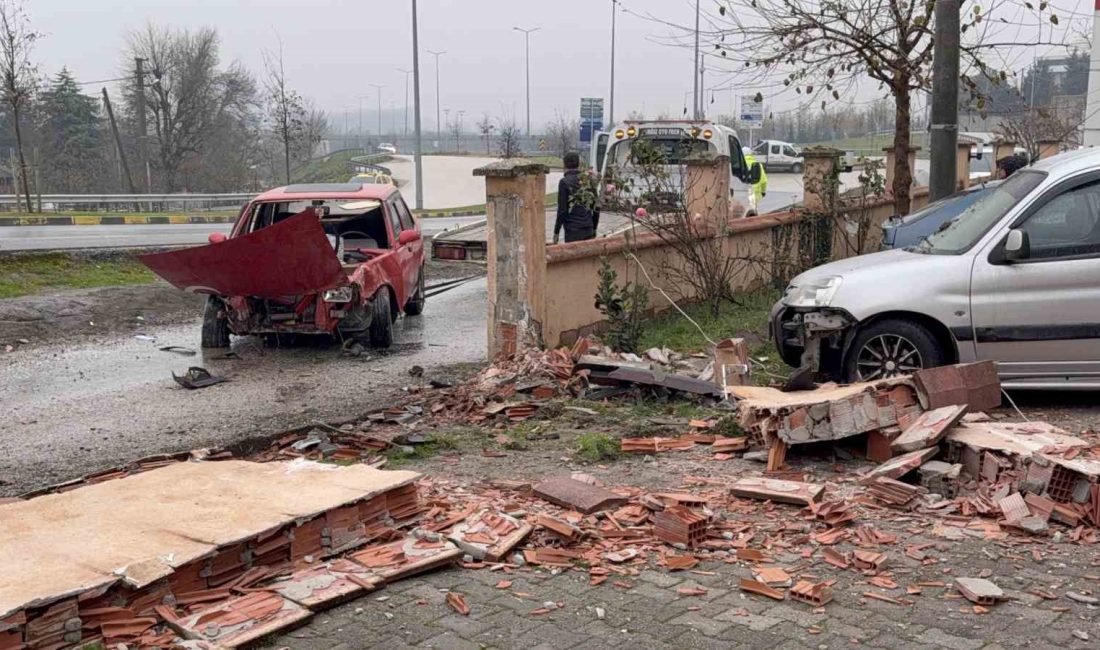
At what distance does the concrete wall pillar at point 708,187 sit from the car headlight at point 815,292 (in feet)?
13.5

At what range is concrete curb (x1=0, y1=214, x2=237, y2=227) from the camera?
31625mm

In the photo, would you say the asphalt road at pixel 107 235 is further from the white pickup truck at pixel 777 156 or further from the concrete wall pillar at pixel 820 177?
the white pickup truck at pixel 777 156

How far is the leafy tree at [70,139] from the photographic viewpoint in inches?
2028

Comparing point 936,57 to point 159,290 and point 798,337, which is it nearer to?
point 798,337

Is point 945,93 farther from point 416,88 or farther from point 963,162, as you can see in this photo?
point 416,88

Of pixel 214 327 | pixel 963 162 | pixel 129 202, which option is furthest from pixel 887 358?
pixel 129 202

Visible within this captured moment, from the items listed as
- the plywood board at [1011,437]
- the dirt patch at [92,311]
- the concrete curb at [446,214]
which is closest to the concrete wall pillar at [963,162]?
the dirt patch at [92,311]

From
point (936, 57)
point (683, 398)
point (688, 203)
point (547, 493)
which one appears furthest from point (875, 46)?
point (547, 493)

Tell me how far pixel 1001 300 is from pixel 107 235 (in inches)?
936

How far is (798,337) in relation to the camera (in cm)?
854

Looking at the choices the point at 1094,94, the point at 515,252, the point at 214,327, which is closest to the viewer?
the point at 515,252

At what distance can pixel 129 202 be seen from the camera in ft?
126

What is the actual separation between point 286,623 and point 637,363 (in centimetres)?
500

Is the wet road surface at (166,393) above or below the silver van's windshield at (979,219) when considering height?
below
